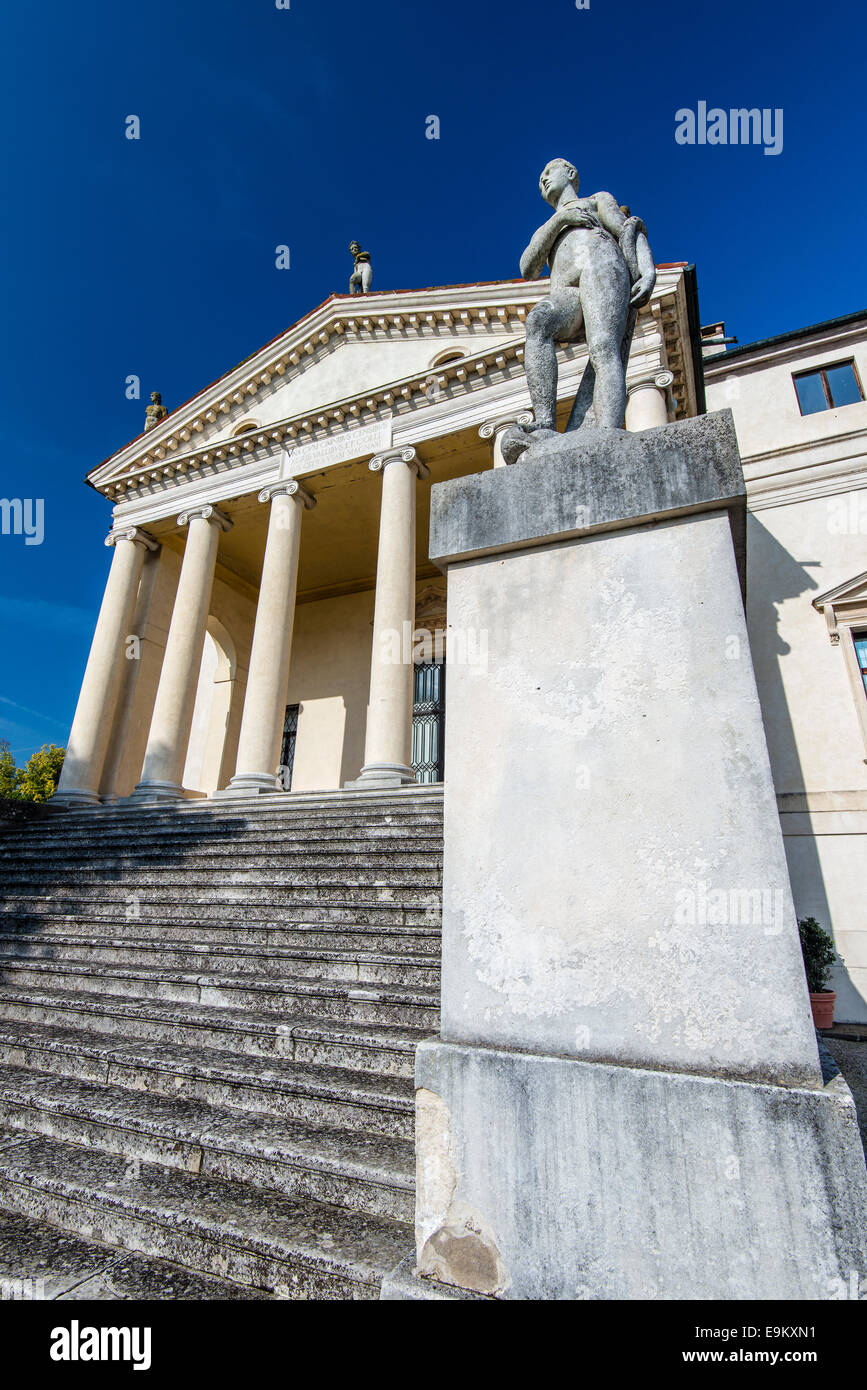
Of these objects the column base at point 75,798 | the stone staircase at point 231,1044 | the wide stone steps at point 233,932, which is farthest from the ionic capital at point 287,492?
the wide stone steps at point 233,932

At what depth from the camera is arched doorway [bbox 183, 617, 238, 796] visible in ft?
57.2

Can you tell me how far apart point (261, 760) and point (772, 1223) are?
10922 millimetres

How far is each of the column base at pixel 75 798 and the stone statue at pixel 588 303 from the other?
12160 millimetres

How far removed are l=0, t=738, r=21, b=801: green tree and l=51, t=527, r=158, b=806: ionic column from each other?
100 ft

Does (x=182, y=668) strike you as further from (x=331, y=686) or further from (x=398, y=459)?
(x=398, y=459)

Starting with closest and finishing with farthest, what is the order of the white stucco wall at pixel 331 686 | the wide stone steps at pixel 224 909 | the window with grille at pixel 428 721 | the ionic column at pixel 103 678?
1. the wide stone steps at pixel 224 909
2. the ionic column at pixel 103 678
3. the window with grille at pixel 428 721
4. the white stucco wall at pixel 331 686

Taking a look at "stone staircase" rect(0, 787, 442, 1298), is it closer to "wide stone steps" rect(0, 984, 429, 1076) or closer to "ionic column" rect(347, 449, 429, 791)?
"wide stone steps" rect(0, 984, 429, 1076)

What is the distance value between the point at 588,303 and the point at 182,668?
11766 millimetres

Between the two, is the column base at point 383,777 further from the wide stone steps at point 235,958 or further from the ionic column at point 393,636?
the wide stone steps at point 235,958

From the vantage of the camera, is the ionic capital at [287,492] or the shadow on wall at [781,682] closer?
the shadow on wall at [781,682]

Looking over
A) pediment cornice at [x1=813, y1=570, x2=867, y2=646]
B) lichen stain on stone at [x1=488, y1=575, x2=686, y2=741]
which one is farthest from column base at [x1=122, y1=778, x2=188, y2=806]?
pediment cornice at [x1=813, y1=570, x2=867, y2=646]

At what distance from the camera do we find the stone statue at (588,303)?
3.04 metres
